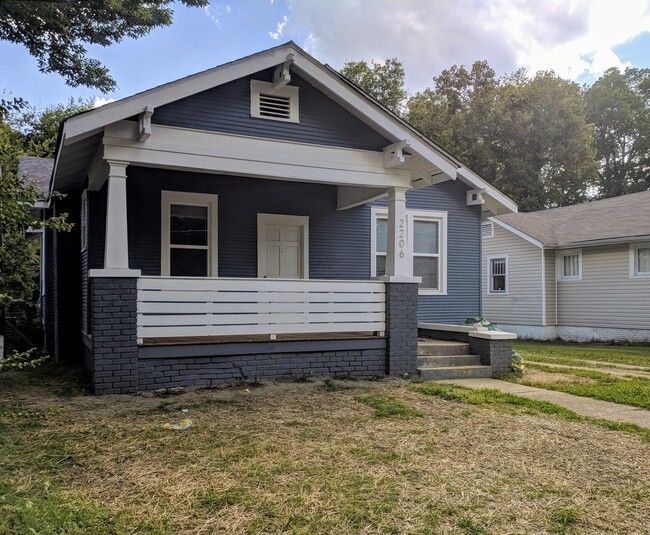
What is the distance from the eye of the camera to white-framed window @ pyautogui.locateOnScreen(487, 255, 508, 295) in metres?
19.5

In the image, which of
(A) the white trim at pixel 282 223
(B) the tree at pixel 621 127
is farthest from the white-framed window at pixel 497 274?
(B) the tree at pixel 621 127

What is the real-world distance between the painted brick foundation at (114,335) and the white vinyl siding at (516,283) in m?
15.0

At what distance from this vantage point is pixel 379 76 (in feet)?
97.6

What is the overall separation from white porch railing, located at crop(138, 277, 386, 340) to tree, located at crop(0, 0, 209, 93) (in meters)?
7.06

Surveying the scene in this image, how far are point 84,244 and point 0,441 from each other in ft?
16.7

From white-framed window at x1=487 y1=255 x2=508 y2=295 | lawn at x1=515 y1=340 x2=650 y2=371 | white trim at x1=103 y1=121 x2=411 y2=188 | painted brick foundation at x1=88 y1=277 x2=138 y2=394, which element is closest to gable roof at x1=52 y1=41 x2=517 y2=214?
white trim at x1=103 y1=121 x2=411 y2=188

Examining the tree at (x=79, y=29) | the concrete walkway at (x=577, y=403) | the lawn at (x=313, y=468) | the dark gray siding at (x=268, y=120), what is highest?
the tree at (x=79, y=29)

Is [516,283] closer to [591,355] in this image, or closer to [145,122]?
[591,355]

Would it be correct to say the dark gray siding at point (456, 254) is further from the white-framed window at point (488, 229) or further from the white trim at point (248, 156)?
the white-framed window at point (488, 229)

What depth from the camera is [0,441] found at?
177 inches

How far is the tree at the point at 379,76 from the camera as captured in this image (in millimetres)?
29422

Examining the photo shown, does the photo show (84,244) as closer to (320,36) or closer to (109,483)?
(109,483)

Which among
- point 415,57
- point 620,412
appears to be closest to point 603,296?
point 620,412

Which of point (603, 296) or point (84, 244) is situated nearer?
point (84, 244)
